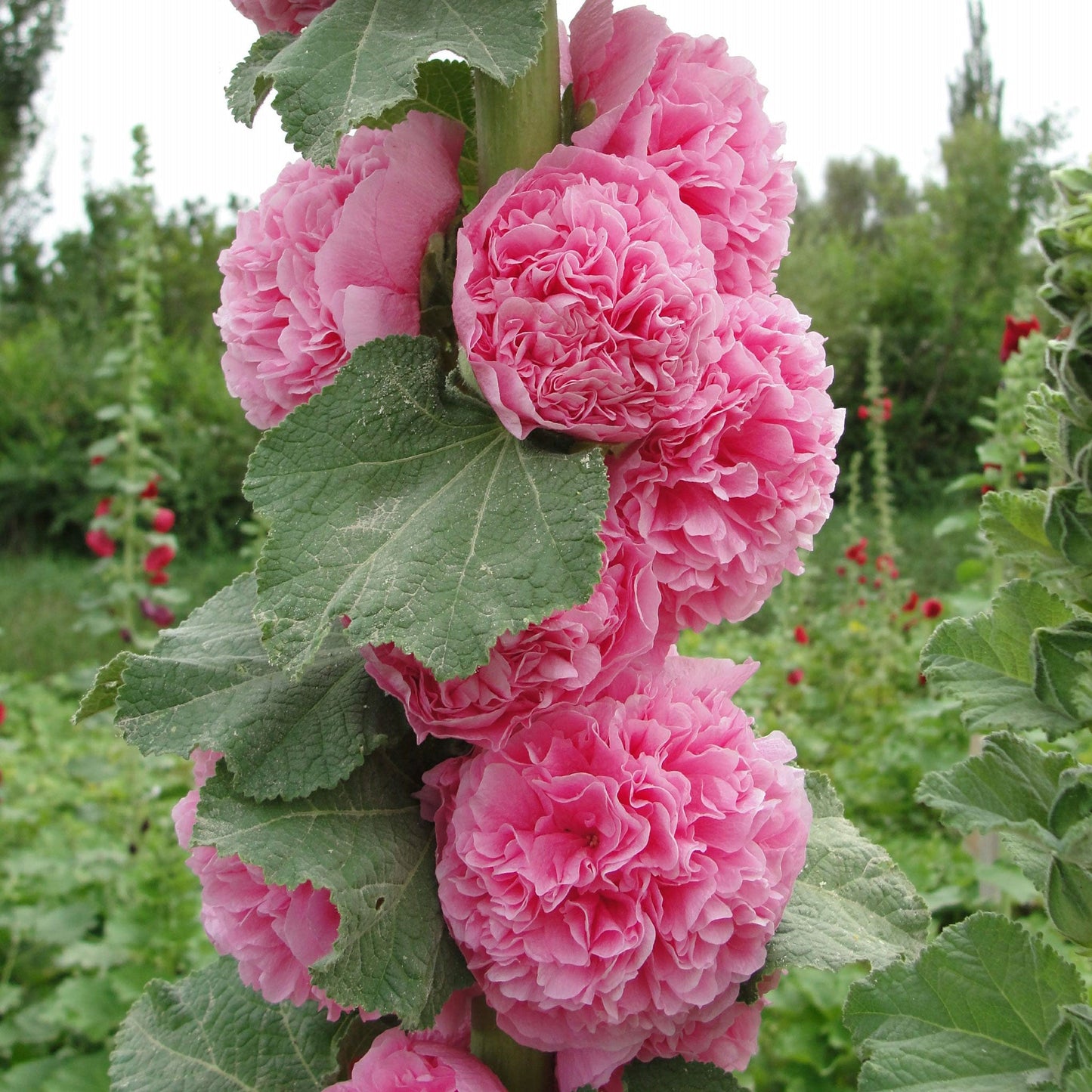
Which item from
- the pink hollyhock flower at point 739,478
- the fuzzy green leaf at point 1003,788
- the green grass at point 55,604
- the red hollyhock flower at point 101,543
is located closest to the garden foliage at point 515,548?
the pink hollyhock flower at point 739,478

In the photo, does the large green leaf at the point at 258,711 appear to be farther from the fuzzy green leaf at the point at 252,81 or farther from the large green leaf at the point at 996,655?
the large green leaf at the point at 996,655

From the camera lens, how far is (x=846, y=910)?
3.71 feet

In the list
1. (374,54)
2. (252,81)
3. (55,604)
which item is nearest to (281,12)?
(252,81)

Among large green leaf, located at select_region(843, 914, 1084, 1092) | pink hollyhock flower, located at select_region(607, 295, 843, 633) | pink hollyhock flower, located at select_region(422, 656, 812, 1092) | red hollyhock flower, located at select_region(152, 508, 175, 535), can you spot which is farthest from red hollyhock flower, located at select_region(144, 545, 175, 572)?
large green leaf, located at select_region(843, 914, 1084, 1092)

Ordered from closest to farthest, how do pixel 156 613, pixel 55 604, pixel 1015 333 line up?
pixel 1015 333
pixel 156 613
pixel 55 604

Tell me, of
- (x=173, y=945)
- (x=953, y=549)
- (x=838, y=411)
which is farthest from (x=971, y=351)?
(x=838, y=411)

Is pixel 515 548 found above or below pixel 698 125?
below

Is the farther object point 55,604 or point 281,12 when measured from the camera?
point 55,604

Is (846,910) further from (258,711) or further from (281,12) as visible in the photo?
(281,12)

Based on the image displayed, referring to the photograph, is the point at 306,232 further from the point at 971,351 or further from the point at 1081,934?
the point at 971,351

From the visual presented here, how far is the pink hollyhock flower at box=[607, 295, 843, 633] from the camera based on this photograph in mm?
941

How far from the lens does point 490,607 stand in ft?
2.75

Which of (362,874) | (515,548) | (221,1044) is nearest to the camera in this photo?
(515,548)

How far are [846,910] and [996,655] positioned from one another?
12.2 inches
